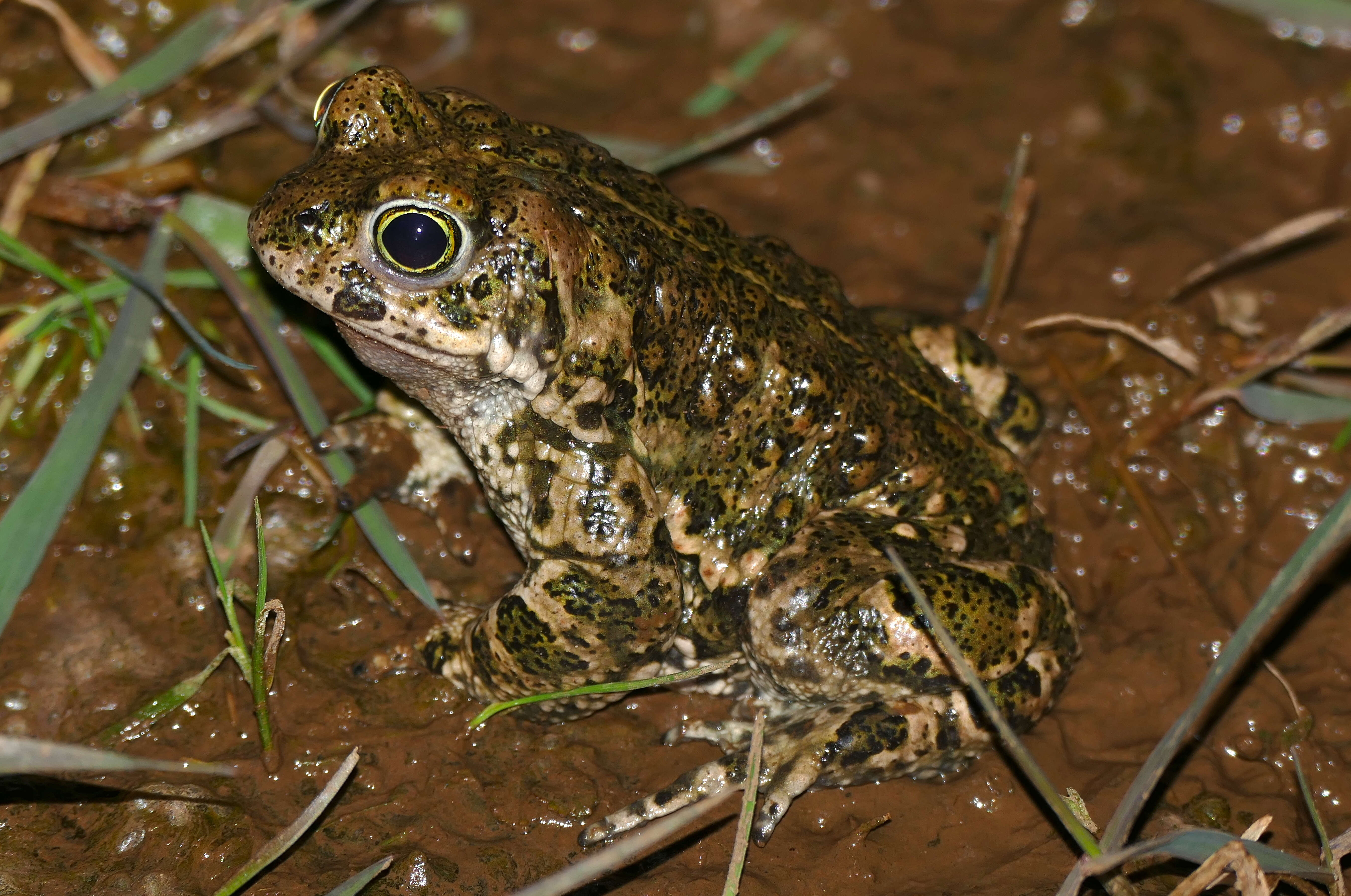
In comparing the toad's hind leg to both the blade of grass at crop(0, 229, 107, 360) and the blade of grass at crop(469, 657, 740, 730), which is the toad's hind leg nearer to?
the blade of grass at crop(469, 657, 740, 730)

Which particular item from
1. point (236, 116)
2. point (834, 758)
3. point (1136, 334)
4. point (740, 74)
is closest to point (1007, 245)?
point (1136, 334)

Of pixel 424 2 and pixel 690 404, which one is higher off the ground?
pixel 424 2

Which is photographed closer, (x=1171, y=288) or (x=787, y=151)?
(x=1171, y=288)

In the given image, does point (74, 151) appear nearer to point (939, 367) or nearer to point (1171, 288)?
point (939, 367)

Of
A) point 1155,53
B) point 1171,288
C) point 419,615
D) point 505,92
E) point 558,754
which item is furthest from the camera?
point 1155,53

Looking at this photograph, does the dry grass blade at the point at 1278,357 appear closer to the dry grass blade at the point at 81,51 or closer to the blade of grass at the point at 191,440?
the blade of grass at the point at 191,440

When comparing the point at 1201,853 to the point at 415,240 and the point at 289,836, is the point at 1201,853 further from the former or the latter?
the point at 415,240

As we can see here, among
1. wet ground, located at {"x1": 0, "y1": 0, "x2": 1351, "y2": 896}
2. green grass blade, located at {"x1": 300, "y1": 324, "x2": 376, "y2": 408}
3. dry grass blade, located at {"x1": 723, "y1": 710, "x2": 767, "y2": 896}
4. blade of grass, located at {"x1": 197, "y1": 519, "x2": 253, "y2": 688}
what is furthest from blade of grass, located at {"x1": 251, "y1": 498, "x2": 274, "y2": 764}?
dry grass blade, located at {"x1": 723, "y1": 710, "x2": 767, "y2": 896}

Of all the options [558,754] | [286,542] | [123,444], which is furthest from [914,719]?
[123,444]
